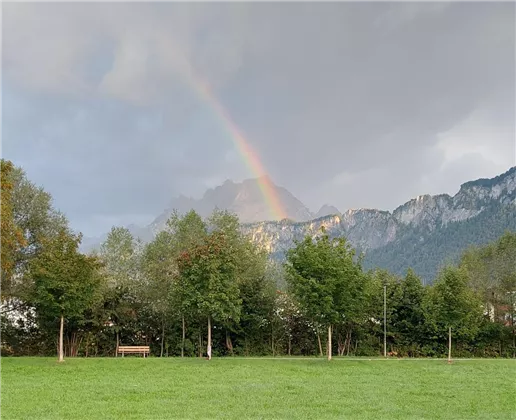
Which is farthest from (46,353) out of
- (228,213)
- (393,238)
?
(393,238)

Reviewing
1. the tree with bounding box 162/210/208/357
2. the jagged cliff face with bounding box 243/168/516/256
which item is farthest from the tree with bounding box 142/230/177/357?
the jagged cliff face with bounding box 243/168/516/256

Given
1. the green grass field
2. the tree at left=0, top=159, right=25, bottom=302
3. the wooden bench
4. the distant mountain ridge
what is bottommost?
the wooden bench

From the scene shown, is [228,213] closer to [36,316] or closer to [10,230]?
[36,316]

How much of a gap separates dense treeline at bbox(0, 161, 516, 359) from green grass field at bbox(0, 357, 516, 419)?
5.87 metres

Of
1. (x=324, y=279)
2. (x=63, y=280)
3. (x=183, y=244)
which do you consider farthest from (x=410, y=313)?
(x=63, y=280)

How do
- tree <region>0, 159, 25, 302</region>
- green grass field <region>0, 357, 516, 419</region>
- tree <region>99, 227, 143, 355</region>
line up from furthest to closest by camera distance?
tree <region>99, 227, 143, 355</region> < tree <region>0, 159, 25, 302</region> < green grass field <region>0, 357, 516, 419</region>

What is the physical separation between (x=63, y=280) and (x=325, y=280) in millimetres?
13992

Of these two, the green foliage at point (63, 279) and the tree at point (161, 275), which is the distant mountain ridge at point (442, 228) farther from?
the green foliage at point (63, 279)

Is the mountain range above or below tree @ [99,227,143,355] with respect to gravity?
above

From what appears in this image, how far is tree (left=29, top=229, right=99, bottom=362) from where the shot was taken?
2570 cm

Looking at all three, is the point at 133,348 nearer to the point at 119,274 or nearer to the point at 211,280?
the point at 119,274

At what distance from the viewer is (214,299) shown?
2839cm

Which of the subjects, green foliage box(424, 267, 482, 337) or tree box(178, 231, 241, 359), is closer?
tree box(178, 231, 241, 359)

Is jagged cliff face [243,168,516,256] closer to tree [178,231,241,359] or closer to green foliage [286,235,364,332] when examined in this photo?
tree [178,231,241,359]
